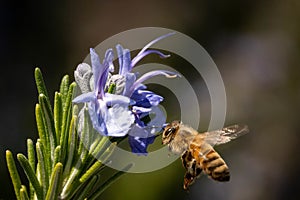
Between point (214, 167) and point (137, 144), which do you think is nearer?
point (137, 144)

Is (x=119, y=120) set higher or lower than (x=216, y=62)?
higher

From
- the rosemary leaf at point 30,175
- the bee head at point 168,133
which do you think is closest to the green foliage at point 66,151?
the rosemary leaf at point 30,175

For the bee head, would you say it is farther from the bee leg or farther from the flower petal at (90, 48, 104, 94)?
the flower petal at (90, 48, 104, 94)

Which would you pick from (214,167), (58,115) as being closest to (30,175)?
(58,115)

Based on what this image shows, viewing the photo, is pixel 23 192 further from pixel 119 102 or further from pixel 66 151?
pixel 119 102

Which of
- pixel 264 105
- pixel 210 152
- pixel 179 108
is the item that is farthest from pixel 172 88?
pixel 210 152

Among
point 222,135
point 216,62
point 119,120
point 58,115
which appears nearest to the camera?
point 119,120

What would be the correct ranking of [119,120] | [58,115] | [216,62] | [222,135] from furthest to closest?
[216,62], [222,135], [58,115], [119,120]

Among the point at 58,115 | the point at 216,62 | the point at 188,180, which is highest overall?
the point at 58,115

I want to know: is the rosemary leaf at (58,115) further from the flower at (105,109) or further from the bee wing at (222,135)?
the bee wing at (222,135)
